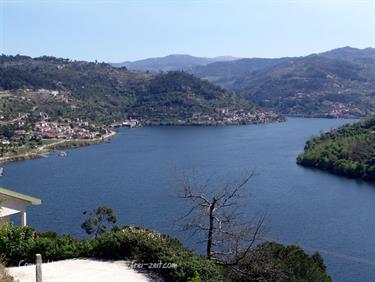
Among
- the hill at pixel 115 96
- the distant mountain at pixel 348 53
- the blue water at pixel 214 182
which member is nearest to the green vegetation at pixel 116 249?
the blue water at pixel 214 182

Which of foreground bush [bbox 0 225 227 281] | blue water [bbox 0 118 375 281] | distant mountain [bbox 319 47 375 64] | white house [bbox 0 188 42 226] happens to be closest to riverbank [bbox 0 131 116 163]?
blue water [bbox 0 118 375 281]

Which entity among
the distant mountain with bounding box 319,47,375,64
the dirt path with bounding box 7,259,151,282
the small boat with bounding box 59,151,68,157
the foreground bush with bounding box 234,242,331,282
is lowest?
the small boat with bounding box 59,151,68,157

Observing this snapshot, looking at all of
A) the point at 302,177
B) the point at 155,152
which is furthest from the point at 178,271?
the point at 155,152

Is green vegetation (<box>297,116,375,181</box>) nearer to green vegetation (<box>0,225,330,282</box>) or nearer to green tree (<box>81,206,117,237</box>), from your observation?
green tree (<box>81,206,117,237</box>)

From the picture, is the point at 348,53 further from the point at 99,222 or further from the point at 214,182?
the point at 99,222

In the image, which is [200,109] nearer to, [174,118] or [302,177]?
[174,118]

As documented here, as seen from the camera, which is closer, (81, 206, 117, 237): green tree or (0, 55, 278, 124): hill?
(81, 206, 117, 237): green tree

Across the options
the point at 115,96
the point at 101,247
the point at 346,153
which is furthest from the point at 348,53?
the point at 101,247
